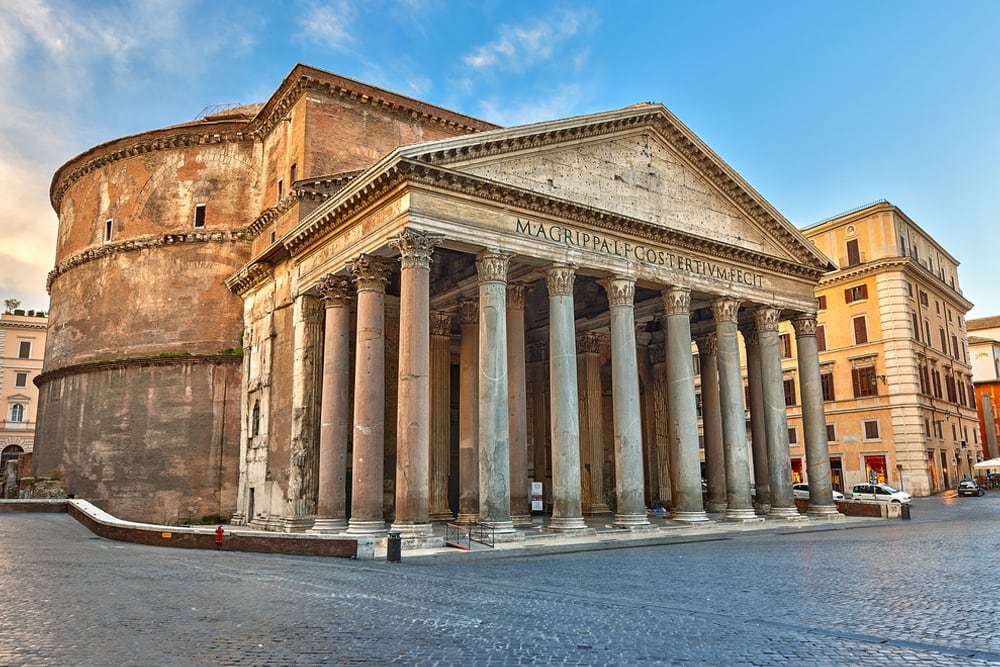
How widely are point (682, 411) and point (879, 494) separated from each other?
1522 centimetres

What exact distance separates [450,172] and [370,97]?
9293 millimetres

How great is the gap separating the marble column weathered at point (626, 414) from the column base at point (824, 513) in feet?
22.5

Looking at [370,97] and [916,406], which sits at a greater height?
[370,97]

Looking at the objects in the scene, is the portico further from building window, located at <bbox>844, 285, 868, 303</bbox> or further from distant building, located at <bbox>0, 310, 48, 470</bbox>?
distant building, located at <bbox>0, 310, 48, 470</bbox>

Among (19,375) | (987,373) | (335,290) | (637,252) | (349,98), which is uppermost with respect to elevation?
(349,98)

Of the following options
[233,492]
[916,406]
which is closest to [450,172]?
[233,492]

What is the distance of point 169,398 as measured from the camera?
945 inches

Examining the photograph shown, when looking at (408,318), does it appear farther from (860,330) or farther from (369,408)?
(860,330)

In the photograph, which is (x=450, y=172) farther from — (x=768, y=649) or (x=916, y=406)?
(x=916, y=406)

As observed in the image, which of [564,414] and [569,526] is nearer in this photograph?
[569,526]

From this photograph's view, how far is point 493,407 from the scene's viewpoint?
15031 mm

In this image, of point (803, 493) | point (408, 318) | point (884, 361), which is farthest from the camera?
point (884, 361)

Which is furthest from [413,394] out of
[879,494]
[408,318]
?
[879,494]

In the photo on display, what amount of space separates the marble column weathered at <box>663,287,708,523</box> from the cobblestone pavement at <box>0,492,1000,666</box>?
170 inches
